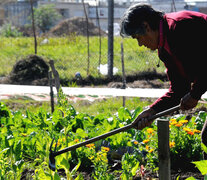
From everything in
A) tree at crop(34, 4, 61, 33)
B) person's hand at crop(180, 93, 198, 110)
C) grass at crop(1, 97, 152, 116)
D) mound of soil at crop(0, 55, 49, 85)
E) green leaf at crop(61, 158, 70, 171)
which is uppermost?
tree at crop(34, 4, 61, 33)

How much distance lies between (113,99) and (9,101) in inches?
78.7

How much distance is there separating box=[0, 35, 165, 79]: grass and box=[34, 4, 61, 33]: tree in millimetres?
9886

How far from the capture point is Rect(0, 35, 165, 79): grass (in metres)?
10.1

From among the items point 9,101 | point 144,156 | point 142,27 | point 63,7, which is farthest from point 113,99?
point 63,7

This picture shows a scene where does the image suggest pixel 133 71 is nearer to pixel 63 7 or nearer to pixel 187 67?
pixel 187 67

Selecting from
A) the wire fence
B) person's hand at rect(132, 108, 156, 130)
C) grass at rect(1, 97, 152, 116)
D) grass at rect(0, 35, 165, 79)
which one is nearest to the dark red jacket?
person's hand at rect(132, 108, 156, 130)

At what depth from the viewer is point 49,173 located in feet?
10.1

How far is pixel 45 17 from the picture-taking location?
83.7ft

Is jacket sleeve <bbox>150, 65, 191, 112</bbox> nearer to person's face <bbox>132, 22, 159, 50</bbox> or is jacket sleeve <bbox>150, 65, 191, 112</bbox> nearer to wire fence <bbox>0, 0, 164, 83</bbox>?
person's face <bbox>132, 22, 159, 50</bbox>

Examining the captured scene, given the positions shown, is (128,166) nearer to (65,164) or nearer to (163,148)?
(65,164)

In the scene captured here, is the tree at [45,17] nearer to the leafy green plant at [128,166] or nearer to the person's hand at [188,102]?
the leafy green plant at [128,166]

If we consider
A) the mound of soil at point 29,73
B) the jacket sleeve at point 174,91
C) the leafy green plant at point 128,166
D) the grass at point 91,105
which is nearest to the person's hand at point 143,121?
the jacket sleeve at point 174,91

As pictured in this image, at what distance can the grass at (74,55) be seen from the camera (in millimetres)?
10125

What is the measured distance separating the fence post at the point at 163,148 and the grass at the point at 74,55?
23.3 feet
